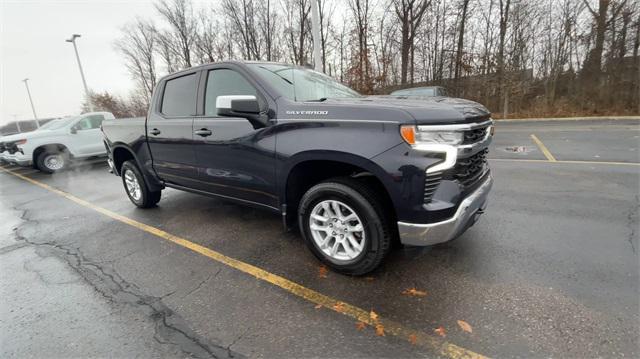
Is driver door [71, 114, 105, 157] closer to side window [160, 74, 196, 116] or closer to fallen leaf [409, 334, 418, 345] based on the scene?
side window [160, 74, 196, 116]

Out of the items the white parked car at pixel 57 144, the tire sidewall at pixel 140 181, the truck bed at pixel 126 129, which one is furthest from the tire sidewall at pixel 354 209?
the white parked car at pixel 57 144

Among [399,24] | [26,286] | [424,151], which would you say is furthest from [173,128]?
[399,24]

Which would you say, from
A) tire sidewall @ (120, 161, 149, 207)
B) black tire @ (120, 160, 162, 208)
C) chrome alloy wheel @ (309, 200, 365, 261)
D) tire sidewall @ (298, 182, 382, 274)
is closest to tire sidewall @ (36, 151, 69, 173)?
black tire @ (120, 160, 162, 208)

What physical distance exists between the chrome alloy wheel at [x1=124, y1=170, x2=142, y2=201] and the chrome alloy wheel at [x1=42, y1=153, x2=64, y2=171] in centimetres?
688

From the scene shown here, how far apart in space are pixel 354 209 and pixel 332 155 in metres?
0.47

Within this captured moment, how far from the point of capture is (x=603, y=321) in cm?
200

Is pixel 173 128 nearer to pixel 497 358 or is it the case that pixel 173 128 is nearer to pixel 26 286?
pixel 26 286

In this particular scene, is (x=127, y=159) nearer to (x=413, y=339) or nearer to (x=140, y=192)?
(x=140, y=192)

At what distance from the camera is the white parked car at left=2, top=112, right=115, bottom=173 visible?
31.2 ft

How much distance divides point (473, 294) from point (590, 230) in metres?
1.94

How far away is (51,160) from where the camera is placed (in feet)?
31.8

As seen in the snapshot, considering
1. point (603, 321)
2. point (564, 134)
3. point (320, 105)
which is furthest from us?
point (564, 134)

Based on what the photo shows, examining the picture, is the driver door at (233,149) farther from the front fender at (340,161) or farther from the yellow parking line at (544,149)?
the yellow parking line at (544,149)

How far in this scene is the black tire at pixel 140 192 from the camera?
4.75 metres
